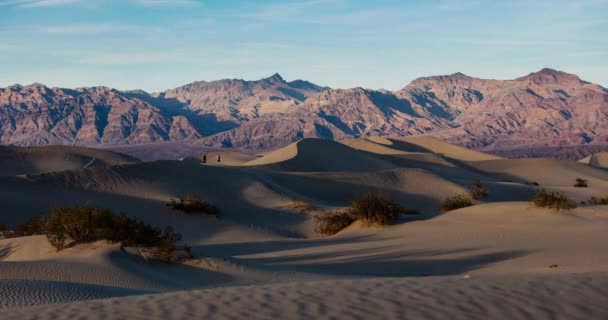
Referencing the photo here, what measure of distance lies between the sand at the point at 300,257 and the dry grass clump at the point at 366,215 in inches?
19.2

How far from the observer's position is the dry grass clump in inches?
931

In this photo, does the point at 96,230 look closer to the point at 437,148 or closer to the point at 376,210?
the point at 376,210

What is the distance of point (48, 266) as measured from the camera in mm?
13656

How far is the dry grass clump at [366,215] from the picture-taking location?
23641 millimetres

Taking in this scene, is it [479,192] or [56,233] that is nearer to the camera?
[56,233]

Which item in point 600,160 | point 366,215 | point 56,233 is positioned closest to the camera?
point 56,233

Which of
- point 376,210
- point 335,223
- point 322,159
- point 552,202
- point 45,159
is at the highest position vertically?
point 552,202

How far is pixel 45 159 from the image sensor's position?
61.8m

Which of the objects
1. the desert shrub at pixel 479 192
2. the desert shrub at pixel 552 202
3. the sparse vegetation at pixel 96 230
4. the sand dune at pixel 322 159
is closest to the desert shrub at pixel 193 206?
the sparse vegetation at pixel 96 230

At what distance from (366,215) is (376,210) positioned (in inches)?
19.0

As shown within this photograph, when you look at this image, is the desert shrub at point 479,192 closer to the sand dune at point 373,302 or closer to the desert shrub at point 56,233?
the desert shrub at point 56,233

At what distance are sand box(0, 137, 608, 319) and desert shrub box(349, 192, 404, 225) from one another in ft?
1.53

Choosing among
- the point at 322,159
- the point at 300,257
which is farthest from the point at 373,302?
the point at 322,159

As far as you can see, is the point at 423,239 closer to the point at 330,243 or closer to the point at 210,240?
the point at 330,243
